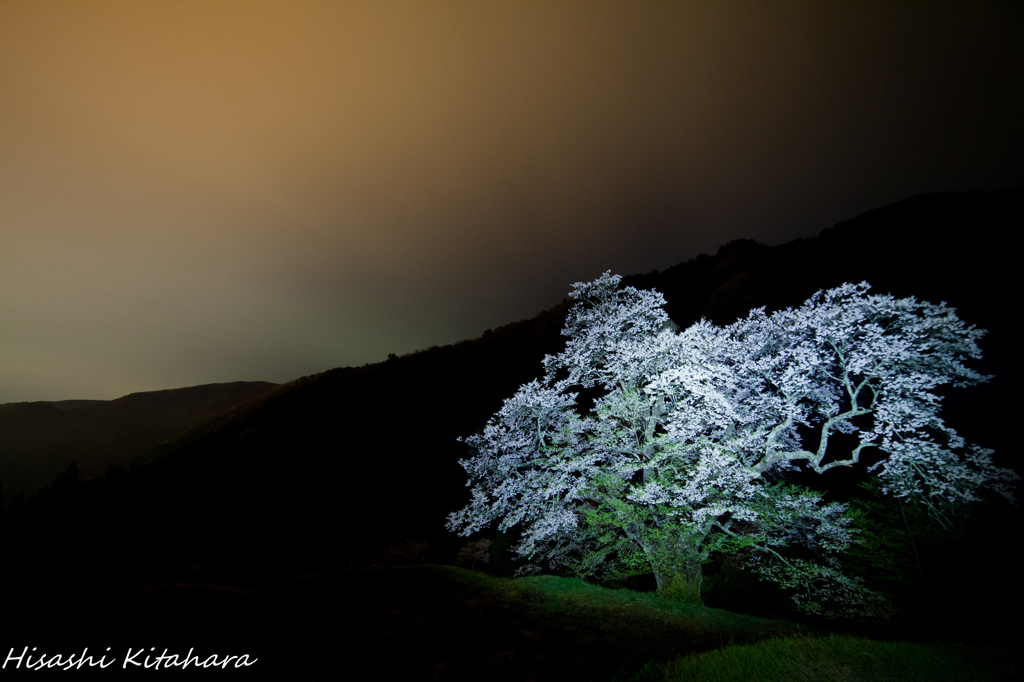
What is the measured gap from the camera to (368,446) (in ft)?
228

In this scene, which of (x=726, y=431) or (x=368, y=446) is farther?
(x=368, y=446)

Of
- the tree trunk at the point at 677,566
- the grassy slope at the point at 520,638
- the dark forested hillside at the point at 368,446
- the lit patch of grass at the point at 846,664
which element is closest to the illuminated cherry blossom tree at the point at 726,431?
the tree trunk at the point at 677,566

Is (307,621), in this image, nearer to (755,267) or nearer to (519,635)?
(519,635)

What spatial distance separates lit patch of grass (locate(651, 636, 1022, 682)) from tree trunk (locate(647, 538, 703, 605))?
7.69 metres

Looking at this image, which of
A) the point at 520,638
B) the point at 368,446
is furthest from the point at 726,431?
the point at 368,446

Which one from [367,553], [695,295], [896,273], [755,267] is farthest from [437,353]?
[896,273]

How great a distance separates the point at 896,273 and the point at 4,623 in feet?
226

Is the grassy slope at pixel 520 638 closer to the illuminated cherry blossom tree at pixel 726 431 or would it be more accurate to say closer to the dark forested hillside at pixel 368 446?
the illuminated cherry blossom tree at pixel 726 431

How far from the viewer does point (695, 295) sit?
70688mm

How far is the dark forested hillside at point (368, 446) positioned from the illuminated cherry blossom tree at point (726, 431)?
79.6 ft

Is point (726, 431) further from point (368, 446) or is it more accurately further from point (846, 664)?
point (368, 446)

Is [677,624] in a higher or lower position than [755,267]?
lower

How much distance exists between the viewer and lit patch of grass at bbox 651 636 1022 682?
19.6ft

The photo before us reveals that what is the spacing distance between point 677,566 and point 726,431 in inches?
198
